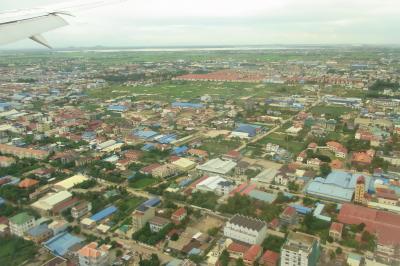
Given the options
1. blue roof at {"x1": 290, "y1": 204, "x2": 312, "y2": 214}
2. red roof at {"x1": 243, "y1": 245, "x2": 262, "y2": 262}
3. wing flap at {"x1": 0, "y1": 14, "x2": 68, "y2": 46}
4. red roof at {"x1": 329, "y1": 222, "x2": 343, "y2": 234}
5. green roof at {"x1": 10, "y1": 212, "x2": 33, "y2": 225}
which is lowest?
blue roof at {"x1": 290, "y1": 204, "x2": 312, "y2": 214}

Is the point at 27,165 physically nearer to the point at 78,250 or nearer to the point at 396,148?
the point at 78,250

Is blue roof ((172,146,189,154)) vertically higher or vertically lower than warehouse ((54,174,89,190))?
higher

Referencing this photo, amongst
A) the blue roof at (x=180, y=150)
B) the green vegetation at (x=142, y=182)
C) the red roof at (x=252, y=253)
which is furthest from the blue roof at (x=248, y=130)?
the red roof at (x=252, y=253)

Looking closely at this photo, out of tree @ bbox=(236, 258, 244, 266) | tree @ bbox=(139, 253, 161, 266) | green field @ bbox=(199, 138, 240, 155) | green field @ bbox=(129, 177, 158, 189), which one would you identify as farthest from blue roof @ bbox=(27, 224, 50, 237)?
green field @ bbox=(199, 138, 240, 155)

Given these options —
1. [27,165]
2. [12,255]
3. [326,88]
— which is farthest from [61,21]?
[326,88]

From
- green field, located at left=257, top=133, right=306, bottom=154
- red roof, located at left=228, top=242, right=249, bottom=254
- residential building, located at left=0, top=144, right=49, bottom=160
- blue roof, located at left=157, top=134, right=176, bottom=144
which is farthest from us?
blue roof, located at left=157, top=134, right=176, bottom=144

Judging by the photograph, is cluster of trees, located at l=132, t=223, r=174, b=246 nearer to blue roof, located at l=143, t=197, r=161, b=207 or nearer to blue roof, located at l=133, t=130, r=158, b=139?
blue roof, located at l=143, t=197, r=161, b=207

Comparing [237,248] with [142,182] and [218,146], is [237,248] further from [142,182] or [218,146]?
[218,146]
